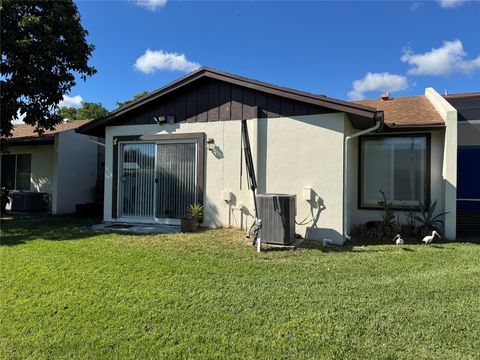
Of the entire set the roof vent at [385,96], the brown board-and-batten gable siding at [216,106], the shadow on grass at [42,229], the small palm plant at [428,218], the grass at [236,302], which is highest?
the roof vent at [385,96]

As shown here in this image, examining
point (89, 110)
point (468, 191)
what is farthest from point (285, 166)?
point (89, 110)

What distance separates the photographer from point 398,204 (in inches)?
358

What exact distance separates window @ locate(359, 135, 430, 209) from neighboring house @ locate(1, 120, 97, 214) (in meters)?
10.6

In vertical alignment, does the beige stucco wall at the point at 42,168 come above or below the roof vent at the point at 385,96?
below

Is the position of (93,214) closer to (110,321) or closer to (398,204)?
(110,321)

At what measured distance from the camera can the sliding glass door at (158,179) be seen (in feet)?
29.5

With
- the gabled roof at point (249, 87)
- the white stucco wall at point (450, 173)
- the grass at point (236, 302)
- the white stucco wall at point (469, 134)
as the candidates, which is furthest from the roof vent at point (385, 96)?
the grass at point (236, 302)

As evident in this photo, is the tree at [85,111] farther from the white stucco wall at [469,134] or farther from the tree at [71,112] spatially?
the white stucco wall at [469,134]

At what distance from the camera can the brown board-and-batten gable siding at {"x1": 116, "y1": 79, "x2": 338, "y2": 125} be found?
7.97m

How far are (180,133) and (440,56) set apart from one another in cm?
1105

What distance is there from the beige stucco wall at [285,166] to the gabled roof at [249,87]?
349 millimetres

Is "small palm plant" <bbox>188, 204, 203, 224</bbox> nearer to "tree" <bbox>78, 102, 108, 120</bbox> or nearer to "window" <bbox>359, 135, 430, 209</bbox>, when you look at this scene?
"window" <bbox>359, 135, 430, 209</bbox>

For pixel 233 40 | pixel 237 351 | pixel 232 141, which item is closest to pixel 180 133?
pixel 232 141

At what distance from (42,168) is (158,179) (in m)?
7.20
